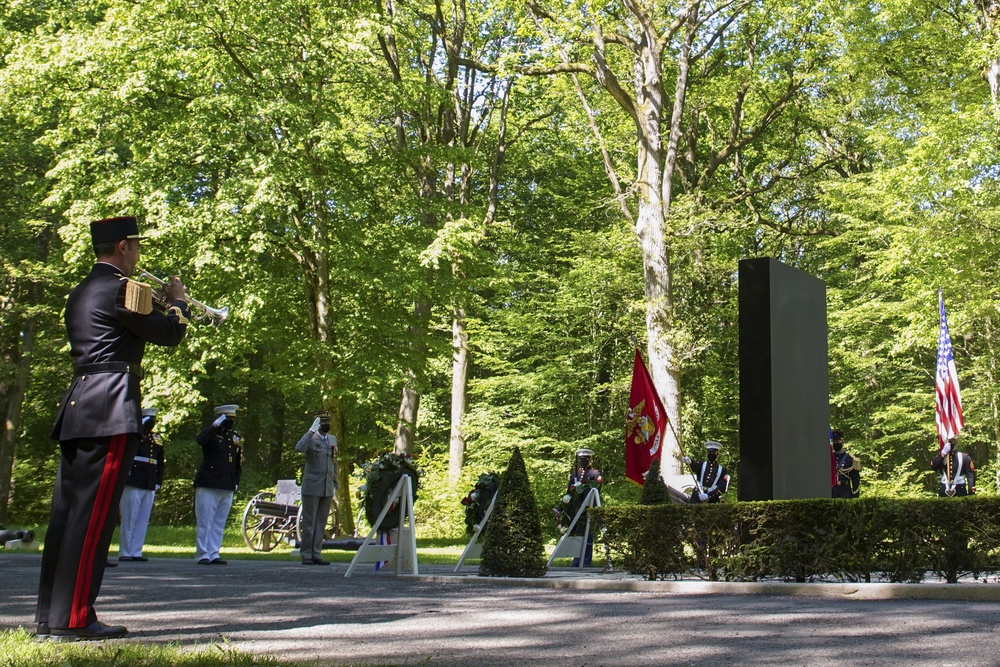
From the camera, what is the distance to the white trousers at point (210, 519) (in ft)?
49.2

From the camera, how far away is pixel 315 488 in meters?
15.7

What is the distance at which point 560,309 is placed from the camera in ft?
113

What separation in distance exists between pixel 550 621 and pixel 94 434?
315cm

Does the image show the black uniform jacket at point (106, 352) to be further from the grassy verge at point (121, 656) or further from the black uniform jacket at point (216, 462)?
the black uniform jacket at point (216, 462)

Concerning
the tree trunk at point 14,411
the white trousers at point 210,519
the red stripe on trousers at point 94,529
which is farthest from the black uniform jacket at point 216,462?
the tree trunk at point 14,411

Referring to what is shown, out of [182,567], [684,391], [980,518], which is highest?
[684,391]

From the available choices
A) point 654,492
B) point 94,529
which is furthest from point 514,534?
point 94,529

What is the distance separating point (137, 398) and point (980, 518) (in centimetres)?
717

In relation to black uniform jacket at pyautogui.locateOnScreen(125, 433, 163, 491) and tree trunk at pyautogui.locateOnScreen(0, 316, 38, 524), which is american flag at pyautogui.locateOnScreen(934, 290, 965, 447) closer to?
black uniform jacket at pyautogui.locateOnScreen(125, 433, 163, 491)

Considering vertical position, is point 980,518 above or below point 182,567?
above

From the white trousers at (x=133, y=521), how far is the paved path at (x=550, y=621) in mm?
3460

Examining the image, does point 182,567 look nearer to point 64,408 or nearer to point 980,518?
point 64,408

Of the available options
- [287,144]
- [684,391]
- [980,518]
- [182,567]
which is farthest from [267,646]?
A: [684,391]

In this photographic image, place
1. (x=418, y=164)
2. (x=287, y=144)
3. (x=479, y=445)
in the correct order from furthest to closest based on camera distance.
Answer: (x=479, y=445)
(x=418, y=164)
(x=287, y=144)
